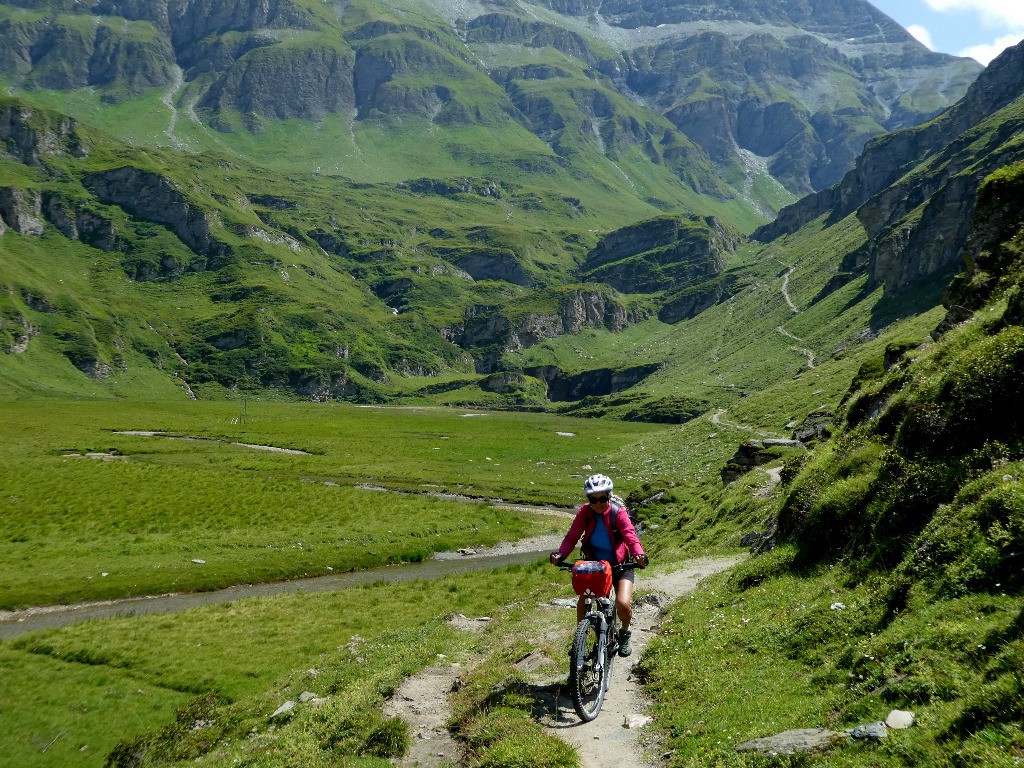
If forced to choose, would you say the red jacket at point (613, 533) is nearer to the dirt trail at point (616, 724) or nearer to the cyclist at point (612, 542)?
the cyclist at point (612, 542)

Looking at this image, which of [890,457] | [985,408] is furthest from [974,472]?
[890,457]

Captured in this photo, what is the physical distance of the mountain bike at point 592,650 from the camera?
12500 millimetres

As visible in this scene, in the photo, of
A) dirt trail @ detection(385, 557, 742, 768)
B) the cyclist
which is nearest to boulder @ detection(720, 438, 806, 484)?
dirt trail @ detection(385, 557, 742, 768)

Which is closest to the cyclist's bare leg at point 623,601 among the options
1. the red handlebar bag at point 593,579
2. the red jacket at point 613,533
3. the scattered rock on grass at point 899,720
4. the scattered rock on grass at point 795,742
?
the red handlebar bag at point 593,579

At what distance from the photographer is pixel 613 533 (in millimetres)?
13977

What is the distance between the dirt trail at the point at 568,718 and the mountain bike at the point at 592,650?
37 cm

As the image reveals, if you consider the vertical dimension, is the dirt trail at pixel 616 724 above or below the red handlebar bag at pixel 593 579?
below

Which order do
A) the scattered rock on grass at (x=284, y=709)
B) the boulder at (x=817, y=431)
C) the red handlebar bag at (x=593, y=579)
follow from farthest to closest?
1. the boulder at (x=817, y=431)
2. the scattered rock on grass at (x=284, y=709)
3. the red handlebar bag at (x=593, y=579)

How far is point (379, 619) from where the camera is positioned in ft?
114

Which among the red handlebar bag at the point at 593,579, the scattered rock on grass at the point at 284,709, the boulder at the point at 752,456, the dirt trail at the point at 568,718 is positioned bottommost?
the scattered rock on grass at the point at 284,709

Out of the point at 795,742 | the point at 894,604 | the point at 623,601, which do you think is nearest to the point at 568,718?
the point at 623,601

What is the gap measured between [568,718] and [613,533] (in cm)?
373

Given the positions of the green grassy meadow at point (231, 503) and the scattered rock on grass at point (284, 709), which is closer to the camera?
the scattered rock on grass at point (284, 709)

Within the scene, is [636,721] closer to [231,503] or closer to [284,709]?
[284,709]
